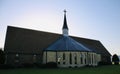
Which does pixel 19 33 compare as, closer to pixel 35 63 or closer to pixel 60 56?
pixel 35 63

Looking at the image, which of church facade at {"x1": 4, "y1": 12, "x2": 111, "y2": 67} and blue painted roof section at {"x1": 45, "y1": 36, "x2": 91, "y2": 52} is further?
blue painted roof section at {"x1": 45, "y1": 36, "x2": 91, "y2": 52}

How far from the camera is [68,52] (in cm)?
3703

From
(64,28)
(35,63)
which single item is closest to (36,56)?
(35,63)

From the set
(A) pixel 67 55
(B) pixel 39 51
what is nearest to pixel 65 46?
(A) pixel 67 55

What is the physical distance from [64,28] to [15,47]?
53.0 feet

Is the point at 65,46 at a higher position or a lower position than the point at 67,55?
higher

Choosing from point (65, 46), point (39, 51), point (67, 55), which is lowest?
point (67, 55)

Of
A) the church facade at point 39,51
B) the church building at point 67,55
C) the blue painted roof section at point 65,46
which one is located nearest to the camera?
the church facade at point 39,51

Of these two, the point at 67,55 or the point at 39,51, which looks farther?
the point at 39,51

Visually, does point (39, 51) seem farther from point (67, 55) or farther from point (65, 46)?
point (67, 55)

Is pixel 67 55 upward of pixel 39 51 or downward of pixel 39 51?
downward

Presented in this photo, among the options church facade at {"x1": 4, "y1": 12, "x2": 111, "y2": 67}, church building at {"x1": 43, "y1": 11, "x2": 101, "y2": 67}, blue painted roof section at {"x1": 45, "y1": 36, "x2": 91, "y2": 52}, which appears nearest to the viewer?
church facade at {"x1": 4, "y1": 12, "x2": 111, "y2": 67}

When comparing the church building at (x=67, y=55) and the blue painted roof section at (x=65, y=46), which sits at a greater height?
the blue painted roof section at (x=65, y=46)

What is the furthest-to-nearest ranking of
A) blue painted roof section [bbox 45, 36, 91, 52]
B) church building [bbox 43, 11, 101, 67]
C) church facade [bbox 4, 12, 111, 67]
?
blue painted roof section [bbox 45, 36, 91, 52] < church building [bbox 43, 11, 101, 67] < church facade [bbox 4, 12, 111, 67]
